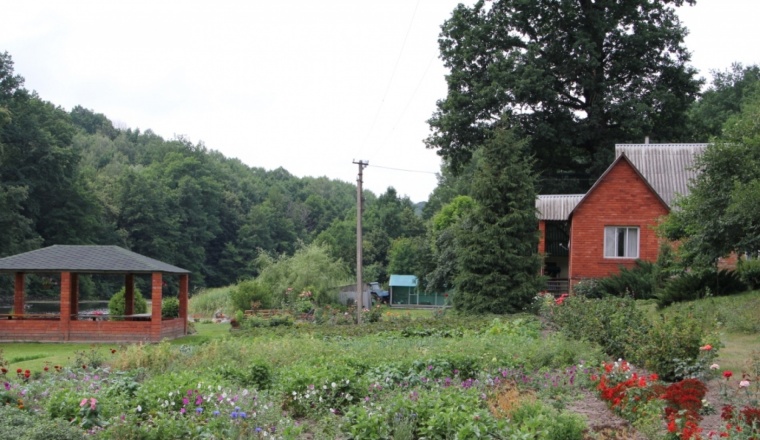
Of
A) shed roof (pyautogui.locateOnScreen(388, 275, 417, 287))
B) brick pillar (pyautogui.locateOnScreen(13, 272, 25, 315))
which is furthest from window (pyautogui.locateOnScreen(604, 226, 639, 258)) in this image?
shed roof (pyautogui.locateOnScreen(388, 275, 417, 287))

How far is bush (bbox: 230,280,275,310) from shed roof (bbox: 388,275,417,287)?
99.2 ft

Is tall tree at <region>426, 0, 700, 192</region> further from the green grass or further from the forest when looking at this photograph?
the green grass

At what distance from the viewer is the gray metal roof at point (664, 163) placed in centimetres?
3288

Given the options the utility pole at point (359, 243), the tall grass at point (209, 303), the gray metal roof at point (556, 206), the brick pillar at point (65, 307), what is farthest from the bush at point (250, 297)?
the gray metal roof at point (556, 206)

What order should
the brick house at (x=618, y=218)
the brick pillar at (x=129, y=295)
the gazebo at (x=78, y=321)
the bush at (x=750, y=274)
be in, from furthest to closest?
1. the brick house at (x=618, y=218)
2. the brick pillar at (x=129, y=295)
3. the gazebo at (x=78, y=321)
4. the bush at (x=750, y=274)

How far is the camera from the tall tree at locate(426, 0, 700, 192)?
38.6 metres

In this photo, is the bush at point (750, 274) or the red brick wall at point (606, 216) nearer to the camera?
the bush at point (750, 274)

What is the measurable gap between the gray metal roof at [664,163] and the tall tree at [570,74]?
169 inches

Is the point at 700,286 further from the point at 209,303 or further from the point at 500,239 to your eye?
the point at 209,303

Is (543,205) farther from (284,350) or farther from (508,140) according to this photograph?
(284,350)

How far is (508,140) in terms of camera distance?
27828 millimetres

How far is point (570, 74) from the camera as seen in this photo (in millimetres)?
39781

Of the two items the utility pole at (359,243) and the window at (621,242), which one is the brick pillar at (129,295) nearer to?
the utility pole at (359,243)

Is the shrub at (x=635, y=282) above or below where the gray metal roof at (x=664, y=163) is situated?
below
